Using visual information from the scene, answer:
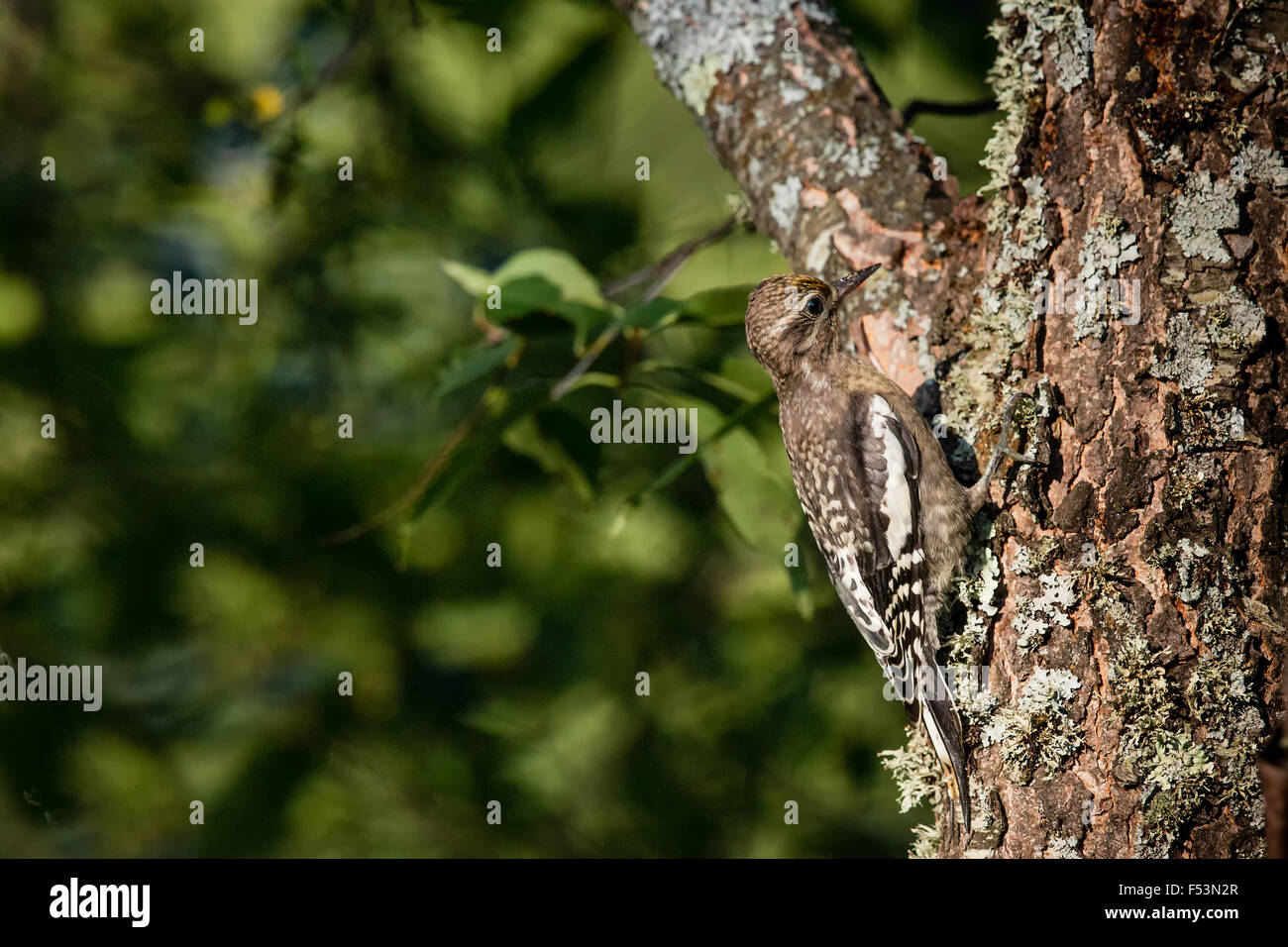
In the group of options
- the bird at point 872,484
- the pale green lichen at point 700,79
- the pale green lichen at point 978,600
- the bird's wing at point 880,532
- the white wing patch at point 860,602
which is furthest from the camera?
the pale green lichen at point 700,79

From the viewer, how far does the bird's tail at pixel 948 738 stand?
1.75 m

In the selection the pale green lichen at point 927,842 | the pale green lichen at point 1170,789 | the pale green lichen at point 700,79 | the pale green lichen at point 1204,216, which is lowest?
the pale green lichen at point 927,842

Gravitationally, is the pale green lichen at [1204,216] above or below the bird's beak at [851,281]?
below

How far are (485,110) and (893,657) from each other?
2.63m

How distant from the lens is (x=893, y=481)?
2289 millimetres

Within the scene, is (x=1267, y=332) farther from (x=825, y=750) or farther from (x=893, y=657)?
(x=825, y=750)

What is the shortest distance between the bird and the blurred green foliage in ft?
2.87

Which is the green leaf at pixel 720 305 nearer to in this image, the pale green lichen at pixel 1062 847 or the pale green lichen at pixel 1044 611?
the pale green lichen at pixel 1044 611

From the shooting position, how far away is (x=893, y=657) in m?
2.18

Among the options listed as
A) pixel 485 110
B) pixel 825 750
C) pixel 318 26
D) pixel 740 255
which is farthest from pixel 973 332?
pixel 318 26

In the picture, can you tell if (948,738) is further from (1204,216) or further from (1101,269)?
(1204,216)

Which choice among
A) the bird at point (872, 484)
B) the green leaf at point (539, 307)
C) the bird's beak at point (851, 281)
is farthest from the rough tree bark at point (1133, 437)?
the green leaf at point (539, 307)

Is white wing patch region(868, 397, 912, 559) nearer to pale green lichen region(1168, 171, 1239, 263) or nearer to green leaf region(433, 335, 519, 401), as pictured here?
pale green lichen region(1168, 171, 1239, 263)

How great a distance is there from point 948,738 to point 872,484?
2.39 ft
